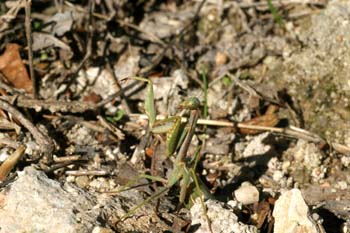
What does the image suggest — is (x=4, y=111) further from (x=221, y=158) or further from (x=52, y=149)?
(x=221, y=158)

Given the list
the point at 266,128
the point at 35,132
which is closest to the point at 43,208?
the point at 35,132

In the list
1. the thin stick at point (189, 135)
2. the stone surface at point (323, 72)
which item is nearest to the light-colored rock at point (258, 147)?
the stone surface at point (323, 72)

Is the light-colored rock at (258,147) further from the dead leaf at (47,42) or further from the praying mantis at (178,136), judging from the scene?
the dead leaf at (47,42)

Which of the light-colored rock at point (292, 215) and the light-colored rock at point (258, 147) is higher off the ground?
the light-colored rock at point (292, 215)

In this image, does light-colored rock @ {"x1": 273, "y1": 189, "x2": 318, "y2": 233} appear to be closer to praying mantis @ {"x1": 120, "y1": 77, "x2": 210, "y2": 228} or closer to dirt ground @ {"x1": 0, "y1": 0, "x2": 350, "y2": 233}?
dirt ground @ {"x1": 0, "y1": 0, "x2": 350, "y2": 233}

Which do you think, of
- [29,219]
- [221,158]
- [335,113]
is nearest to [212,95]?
[221,158]

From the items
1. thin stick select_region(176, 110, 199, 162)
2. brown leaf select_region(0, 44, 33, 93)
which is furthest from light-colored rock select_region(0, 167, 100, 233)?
brown leaf select_region(0, 44, 33, 93)
